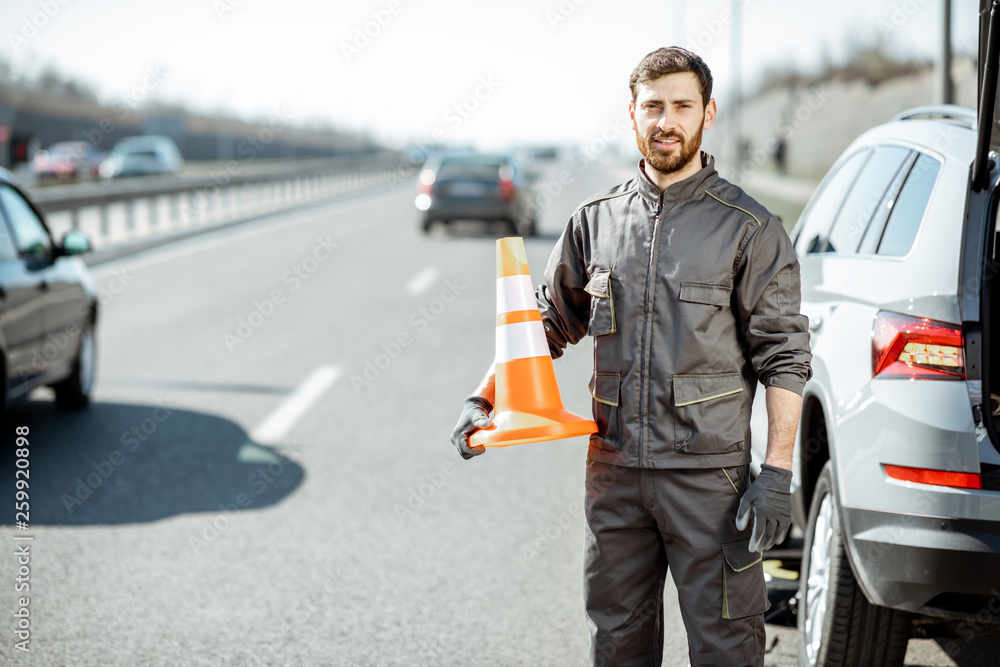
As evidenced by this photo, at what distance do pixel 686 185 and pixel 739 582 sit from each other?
1.03 metres

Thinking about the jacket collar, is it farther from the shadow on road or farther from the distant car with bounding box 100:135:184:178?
the distant car with bounding box 100:135:184:178

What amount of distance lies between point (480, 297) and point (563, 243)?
10.8 m

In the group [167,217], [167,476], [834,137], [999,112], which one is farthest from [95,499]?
[834,137]

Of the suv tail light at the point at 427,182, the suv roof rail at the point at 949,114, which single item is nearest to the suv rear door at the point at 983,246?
the suv roof rail at the point at 949,114

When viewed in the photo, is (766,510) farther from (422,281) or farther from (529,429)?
(422,281)

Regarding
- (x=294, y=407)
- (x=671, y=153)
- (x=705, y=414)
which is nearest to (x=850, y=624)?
(x=705, y=414)

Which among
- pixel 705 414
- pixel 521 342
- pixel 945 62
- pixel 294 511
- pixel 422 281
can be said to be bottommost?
pixel 294 511

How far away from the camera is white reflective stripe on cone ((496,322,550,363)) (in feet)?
9.82

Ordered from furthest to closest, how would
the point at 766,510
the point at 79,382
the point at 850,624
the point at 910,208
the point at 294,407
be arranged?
1. the point at 294,407
2. the point at 79,382
3. the point at 910,208
4. the point at 850,624
5. the point at 766,510

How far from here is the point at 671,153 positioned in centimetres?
Answer: 275

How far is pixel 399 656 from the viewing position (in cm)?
392

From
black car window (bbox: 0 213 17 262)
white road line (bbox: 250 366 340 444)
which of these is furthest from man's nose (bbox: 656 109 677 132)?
black car window (bbox: 0 213 17 262)

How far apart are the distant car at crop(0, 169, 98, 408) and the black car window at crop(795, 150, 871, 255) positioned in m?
4.63

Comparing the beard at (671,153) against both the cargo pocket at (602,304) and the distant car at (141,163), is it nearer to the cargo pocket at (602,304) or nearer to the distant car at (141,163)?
the cargo pocket at (602,304)
